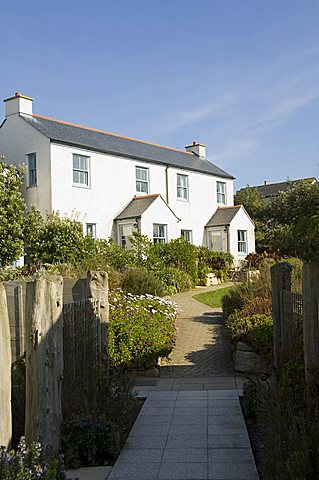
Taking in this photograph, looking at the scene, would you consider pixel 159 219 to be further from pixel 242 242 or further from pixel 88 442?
pixel 88 442

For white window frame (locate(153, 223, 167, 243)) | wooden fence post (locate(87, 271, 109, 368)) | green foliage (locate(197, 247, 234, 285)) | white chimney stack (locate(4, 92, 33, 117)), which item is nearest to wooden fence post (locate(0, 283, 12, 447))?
wooden fence post (locate(87, 271, 109, 368))

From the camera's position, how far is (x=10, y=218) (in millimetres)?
20078

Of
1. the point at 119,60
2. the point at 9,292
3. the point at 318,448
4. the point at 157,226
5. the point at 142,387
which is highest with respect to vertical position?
the point at 119,60

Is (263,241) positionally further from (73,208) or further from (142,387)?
(142,387)

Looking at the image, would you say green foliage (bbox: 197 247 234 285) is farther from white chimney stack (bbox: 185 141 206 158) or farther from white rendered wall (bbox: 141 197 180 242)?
white chimney stack (bbox: 185 141 206 158)

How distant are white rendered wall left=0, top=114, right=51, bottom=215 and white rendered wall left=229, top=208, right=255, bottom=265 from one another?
11.9 metres

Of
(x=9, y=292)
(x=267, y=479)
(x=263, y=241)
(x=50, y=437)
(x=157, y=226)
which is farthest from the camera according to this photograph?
(x=263, y=241)

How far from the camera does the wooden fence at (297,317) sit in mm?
5641

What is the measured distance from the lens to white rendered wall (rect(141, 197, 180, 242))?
80.2 feet

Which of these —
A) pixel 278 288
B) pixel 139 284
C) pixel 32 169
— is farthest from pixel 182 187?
pixel 278 288

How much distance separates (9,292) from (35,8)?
5541 millimetres

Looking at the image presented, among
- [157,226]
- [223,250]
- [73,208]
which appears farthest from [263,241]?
[73,208]

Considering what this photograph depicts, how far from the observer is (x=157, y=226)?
25719mm

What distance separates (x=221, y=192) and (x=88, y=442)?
2817 centimetres
